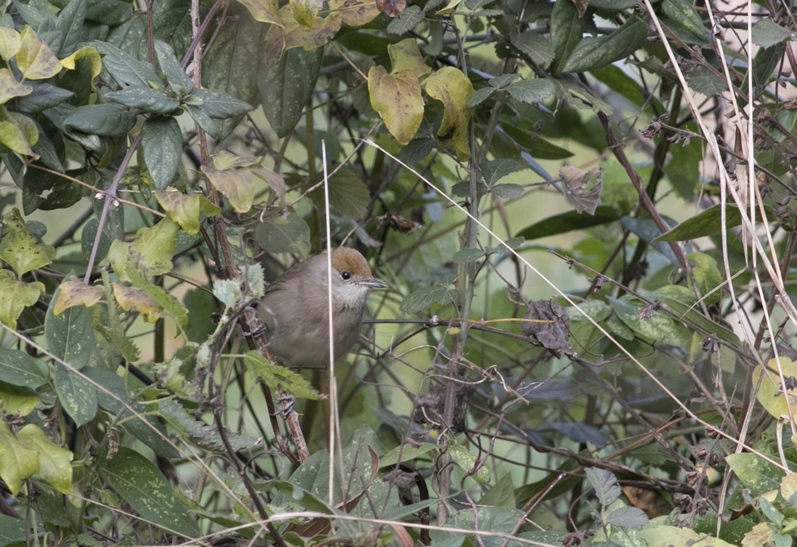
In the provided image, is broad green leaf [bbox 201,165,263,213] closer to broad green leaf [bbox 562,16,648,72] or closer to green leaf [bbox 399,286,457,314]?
green leaf [bbox 399,286,457,314]

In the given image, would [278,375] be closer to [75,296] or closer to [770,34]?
[75,296]

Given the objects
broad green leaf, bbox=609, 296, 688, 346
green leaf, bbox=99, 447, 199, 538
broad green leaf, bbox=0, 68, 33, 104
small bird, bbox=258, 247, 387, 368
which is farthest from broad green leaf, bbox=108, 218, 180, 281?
small bird, bbox=258, 247, 387, 368

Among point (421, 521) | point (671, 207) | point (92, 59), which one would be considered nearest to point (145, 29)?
point (92, 59)

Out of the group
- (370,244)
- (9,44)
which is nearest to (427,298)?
(370,244)

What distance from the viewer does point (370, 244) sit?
3.12 metres

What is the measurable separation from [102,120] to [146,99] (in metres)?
0.14

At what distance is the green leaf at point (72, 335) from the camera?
1.79m

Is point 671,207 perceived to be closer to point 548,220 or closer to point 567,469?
point 548,220

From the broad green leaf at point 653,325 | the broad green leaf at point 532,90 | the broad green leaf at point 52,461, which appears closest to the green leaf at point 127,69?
the broad green leaf at point 52,461

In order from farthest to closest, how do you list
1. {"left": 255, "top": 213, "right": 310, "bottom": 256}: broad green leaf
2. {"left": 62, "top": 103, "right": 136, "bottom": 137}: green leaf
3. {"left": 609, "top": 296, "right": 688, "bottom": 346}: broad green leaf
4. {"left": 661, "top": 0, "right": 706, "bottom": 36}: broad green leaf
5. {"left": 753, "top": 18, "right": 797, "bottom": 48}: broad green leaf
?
{"left": 255, "top": 213, "right": 310, "bottom": 256}: broad green leaf < {"left": 609, "top": 296, "right": 688, "bottom": 346}: broad green leaf < {"left": 661, "top": 0, "right": 706, "bottom": 36}: broad green leaf < {"left": 753, "top": 18, "right": 797, "bottom": 48}: broad green leaf < {"left": 62, "top": 103, "right": 136, "bottom": 137}: green leaf

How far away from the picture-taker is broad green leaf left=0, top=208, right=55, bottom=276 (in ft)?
6.51

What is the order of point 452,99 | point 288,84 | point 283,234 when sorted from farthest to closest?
point 283,234, point 288,84, point 452,99

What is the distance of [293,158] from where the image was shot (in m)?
4.09

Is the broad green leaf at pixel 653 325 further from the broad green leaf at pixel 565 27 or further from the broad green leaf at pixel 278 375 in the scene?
the broad green leaf at pixel 278 375
